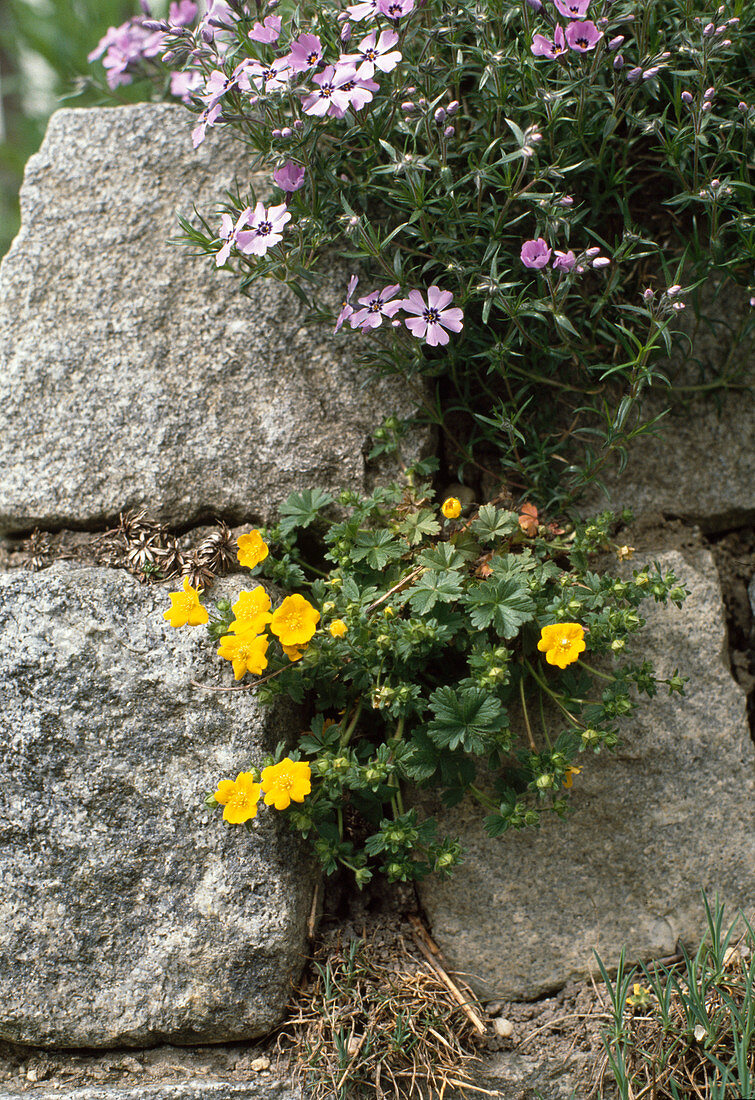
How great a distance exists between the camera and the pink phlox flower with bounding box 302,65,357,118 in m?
1.89

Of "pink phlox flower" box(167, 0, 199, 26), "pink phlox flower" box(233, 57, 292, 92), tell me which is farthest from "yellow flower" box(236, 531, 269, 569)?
"pink phlox flower" box(167, 0, 199, 26)

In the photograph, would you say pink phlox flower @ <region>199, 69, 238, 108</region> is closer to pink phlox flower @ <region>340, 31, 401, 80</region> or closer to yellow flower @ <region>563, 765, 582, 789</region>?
pink phlox flower @ <region>340, 31, 401, 80</region>

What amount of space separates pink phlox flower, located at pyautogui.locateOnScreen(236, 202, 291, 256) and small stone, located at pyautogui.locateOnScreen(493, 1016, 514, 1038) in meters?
2.16

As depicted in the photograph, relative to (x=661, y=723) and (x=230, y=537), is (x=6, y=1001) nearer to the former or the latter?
(x=230, y=537)

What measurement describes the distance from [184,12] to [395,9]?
1.38 meters

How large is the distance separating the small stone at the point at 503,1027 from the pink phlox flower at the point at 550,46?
2513mm

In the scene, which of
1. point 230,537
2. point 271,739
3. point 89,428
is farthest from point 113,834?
point 89,428

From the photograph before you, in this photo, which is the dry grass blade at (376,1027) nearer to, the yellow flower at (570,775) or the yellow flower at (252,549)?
the yellow flower at (570,775)

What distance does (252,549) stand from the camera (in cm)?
210

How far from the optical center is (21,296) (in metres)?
2.48

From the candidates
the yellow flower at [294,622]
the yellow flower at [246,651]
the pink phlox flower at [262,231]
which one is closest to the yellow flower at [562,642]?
the yellow flower at [294,622]

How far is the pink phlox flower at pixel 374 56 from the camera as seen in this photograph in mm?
1860

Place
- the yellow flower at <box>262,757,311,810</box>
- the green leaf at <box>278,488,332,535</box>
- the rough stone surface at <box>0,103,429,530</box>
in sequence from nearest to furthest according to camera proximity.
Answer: the yellow flower at <box>262,757,311,810</box> → the green leaf at <box>278,488,332,535</box> → the rough stone surface at <box>0,103,429,530</box>

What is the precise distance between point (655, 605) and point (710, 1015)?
1095 millimetres
